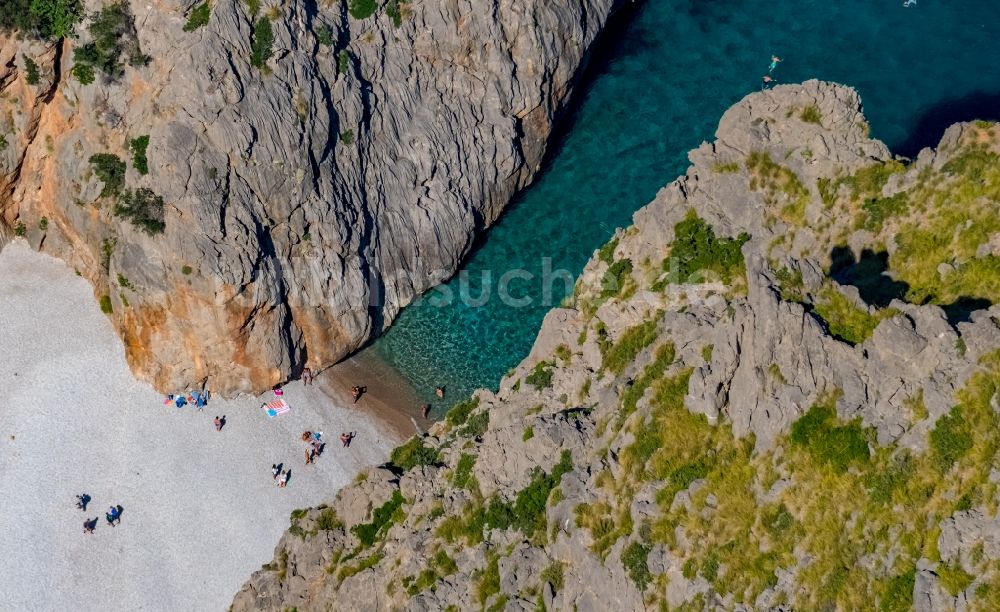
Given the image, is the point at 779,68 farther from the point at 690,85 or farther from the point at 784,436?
the point at 784,436

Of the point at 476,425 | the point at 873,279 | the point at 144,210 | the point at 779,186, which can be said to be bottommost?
the point at 476,425

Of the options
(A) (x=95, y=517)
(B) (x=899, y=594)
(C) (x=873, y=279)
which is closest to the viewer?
(B) (x=899, y=594)

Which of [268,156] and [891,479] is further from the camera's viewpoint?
[268,156]

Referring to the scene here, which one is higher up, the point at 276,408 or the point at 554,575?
the point at 554,575

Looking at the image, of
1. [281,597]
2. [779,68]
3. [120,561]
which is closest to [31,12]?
[120,561]

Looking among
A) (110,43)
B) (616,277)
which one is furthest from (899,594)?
(110,43)

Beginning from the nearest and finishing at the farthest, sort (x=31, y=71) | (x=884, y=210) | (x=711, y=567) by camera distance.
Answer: (x=711, y=567) < (x=884, y=210) < (x=31, y=71)

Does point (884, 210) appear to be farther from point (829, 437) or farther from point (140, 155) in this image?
Answer: point (140, 155)
